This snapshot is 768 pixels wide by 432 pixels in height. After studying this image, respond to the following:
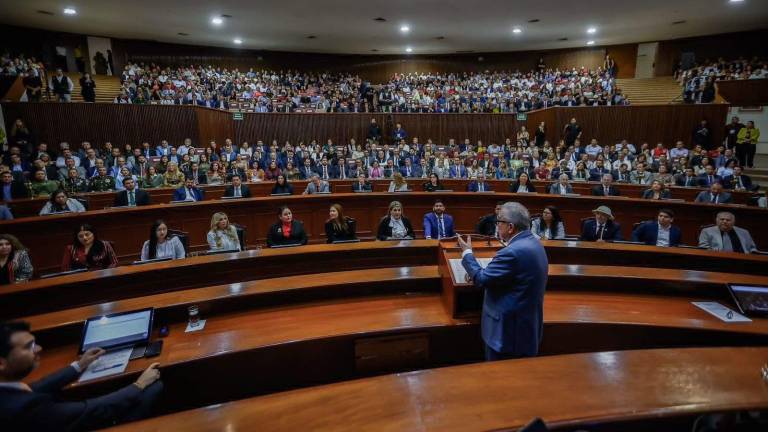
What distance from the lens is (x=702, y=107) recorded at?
41.6ft

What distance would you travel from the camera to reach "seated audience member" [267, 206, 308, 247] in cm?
484

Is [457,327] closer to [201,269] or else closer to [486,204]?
[201,269]

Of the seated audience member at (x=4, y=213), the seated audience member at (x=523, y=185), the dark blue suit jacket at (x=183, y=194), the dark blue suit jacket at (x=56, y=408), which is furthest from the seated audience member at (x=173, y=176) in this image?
the dark blue suit jacket at (x=56, y=408)

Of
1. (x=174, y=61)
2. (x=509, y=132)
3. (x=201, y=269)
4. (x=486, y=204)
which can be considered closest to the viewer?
(x=201, y=269)

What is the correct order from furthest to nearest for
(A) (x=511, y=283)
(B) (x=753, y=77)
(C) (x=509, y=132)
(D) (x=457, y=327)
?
1. (C) (x=509, y=132)
2. (B) (x=753, y=77)
3. (D) (x=457, y=327)
4. (A) (x=511, y=283)

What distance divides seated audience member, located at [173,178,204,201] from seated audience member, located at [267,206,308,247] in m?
3.44

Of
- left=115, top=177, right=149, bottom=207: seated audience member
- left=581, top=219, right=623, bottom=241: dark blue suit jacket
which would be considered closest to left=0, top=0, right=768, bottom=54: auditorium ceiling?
left=115, top=177, right=149, bottom=207: seated audience member

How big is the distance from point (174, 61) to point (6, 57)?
558cm

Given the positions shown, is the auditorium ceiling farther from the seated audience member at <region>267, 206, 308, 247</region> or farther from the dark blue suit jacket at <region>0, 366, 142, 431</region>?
the dark blue suit jacket at <region>0, 366, 142, 431</region>

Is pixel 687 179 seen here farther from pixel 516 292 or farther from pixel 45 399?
pixel 45 399

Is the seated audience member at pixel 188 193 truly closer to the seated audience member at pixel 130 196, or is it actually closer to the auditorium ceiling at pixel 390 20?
the seated audience member at pixel 130 196

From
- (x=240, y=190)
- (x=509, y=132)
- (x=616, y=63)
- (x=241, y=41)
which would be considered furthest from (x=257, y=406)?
(x=616, y=63)

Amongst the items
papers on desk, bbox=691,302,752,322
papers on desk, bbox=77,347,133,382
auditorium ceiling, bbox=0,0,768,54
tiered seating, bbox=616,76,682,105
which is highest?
auditorium ceiling, bbox=0,0,768,54

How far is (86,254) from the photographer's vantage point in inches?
161
